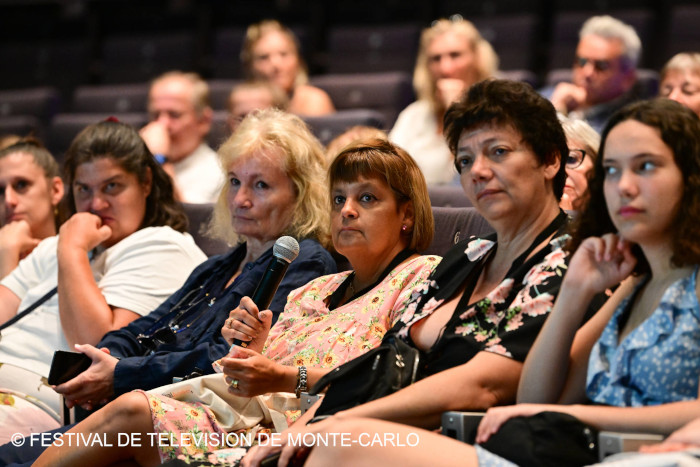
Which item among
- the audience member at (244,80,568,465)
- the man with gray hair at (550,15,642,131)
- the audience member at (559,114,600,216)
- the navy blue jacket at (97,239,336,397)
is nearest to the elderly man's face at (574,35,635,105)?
the man with gray hair at (550,15,642,131)

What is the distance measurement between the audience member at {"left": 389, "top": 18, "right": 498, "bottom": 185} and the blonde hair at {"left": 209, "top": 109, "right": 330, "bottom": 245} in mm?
1246

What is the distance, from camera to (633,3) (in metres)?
4.84

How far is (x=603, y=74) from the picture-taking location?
3.68m

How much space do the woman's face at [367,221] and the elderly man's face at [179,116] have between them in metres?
2.15

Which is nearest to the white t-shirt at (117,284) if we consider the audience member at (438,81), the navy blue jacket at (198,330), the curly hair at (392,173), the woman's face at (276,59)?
the navy blue jacket at (198,330)

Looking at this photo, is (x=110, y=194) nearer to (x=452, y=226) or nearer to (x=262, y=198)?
(x=262, y=198)

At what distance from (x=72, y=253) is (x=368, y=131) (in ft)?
3.68

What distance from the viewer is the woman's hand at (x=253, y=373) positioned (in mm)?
1880

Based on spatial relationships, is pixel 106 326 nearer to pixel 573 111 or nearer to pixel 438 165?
pixel 438 165

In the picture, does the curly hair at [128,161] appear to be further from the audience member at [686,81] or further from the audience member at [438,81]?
the audience member at [686,81]

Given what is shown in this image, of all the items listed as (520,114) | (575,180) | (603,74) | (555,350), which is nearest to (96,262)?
(575,180)

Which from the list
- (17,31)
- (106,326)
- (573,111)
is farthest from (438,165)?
(17,31)

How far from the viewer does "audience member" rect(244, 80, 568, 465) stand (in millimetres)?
1646

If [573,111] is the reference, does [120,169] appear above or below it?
below
